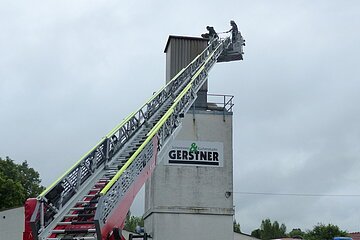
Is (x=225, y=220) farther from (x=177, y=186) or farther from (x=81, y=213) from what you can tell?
(x=81, y=213)

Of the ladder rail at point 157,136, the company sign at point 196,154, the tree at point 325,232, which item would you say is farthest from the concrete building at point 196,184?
the tree at point 325,232

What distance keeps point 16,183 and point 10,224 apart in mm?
18008

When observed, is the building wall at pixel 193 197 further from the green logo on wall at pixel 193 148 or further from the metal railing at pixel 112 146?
the metal railing at pixel 112 146

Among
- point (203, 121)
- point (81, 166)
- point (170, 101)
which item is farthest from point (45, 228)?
point (203, 121)

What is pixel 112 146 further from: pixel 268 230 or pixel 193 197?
pixel 268 230

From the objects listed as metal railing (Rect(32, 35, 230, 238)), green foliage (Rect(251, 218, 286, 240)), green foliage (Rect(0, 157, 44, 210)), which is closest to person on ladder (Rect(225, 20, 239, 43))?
metal railing (Rect(32, 35, 230, 238))

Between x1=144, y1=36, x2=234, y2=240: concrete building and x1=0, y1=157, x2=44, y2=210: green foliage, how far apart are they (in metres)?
22.2

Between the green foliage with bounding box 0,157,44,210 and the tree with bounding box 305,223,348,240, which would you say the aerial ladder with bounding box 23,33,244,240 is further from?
the green foliage with bounding box 0,157,44,210

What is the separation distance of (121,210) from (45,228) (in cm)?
146

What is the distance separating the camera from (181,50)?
26062 mm

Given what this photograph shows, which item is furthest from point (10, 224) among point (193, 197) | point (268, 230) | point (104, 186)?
point (268, 230)

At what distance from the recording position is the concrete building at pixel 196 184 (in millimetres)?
22734

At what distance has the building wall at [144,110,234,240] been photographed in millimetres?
22688

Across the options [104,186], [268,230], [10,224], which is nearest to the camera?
[104,186]
